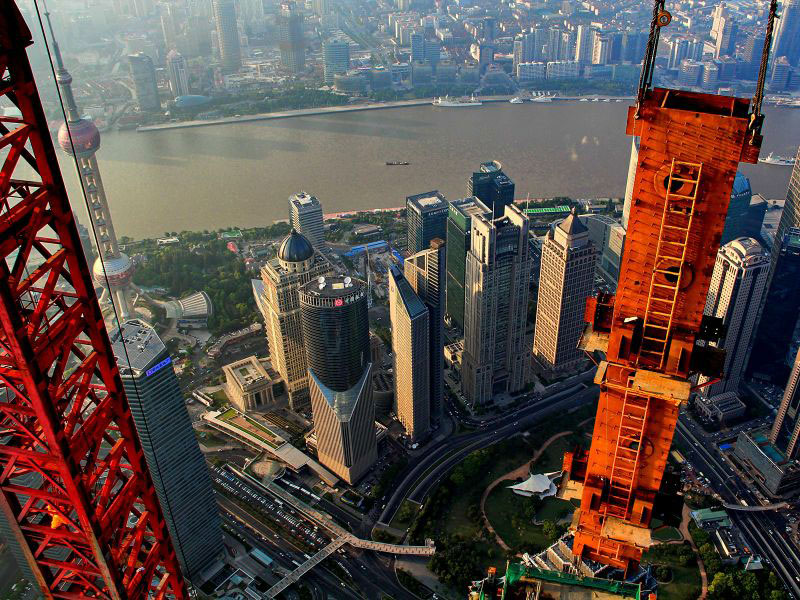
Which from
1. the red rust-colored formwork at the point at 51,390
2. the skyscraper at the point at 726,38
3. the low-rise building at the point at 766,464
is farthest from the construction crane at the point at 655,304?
the skyscraper at the point at 726,38

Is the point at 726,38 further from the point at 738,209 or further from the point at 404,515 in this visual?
the point at 404,515

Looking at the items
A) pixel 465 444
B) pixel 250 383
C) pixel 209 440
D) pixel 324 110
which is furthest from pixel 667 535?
pixel 324 110

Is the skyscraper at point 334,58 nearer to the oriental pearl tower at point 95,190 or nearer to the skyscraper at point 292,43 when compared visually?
the skyscraper at point 292,43

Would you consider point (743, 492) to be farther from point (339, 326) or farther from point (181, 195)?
point (181, 195)

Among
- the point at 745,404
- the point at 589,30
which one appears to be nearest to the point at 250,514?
the point at 745,404

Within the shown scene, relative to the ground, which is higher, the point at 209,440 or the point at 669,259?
the point at 669,259
